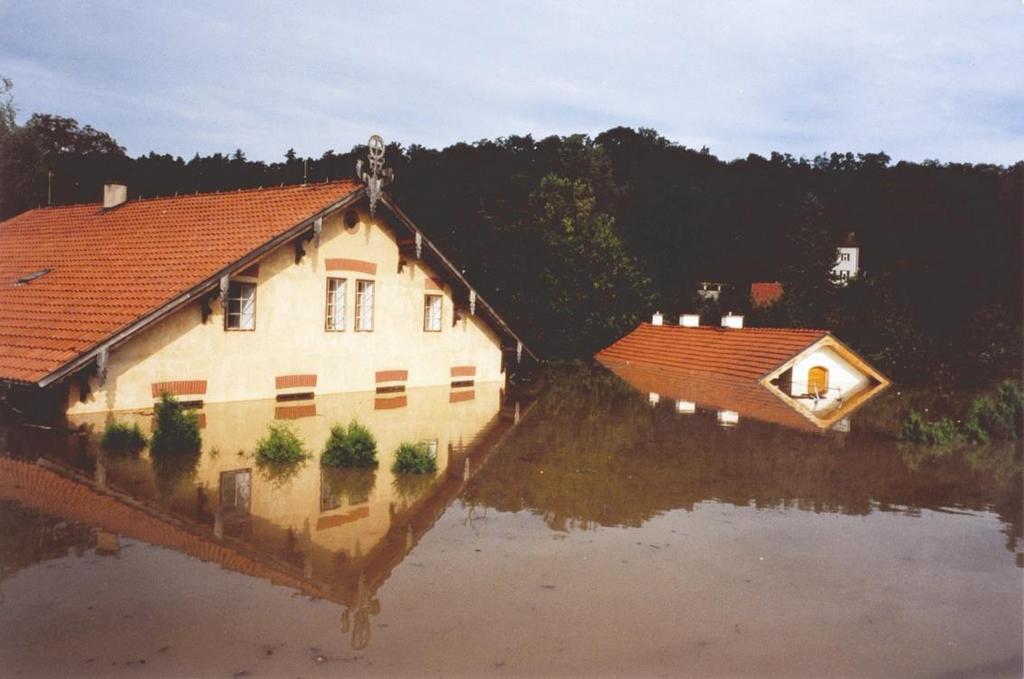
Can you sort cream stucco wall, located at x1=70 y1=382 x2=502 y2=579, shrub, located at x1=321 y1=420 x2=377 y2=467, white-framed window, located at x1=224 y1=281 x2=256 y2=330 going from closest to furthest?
cream stucco wall, located at x1=70 y1=382 x2=502 y2=579, shrub, located at x1=321 y1=420 x2=377 y2=467, white-framed window, located at x1=224 y1=281 x2=256 y2=330

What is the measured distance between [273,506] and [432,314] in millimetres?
13541

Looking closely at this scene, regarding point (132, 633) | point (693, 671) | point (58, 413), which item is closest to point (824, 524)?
point (693, 671)

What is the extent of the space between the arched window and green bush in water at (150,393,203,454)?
2063 centimetres

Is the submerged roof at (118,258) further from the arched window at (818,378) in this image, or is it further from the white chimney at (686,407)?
the arched window at (818,378)

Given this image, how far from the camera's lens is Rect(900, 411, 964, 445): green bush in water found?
16.8m

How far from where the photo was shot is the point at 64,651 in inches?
215

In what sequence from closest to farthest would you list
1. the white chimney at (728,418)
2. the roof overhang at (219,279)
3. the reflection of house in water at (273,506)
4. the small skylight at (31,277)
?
1. the reflection of house in water at (273,506)
2. the roof overhang at (219,279)
3. the white chimney at (728,418)
4. the small skylight at (31,277)

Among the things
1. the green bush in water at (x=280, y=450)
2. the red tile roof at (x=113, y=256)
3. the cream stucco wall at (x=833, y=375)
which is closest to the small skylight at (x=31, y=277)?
the red tile roof at (x=113, y=256)

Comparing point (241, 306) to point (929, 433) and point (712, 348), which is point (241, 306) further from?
point (712, 348)

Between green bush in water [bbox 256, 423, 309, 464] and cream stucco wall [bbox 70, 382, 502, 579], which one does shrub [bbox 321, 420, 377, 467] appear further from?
green bush in water [bbox 256, 423, 309, 464]

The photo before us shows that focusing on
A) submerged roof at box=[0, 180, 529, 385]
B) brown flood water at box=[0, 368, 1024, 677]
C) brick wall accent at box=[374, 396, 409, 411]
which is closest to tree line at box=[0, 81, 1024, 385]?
submerged roof at box=[0, 180, 529, 385]

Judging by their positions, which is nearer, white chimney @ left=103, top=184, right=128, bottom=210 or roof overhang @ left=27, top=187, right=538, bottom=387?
roof overhang @ left=27, top=187, right=538, bottom=387

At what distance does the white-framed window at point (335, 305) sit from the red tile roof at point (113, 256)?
2.13 meters

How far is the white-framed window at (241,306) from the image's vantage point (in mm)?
17188
